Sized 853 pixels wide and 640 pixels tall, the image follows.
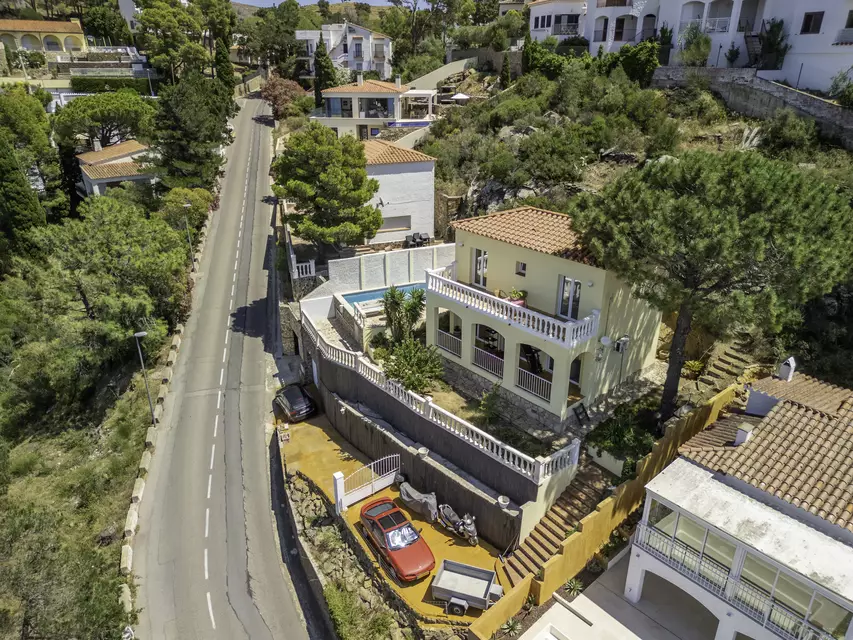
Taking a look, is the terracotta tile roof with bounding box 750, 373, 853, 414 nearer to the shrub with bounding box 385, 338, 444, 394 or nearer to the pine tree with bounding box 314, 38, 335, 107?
the shrub with bounding box 385, 338, 444, 394

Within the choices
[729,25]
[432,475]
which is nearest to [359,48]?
[729,25]

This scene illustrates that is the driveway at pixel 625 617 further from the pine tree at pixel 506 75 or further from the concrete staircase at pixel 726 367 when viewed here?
→ the pine tree at pixel 506 75

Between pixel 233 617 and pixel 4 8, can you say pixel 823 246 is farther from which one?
pixel 4 8

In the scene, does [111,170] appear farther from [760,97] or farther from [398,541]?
[760,97]

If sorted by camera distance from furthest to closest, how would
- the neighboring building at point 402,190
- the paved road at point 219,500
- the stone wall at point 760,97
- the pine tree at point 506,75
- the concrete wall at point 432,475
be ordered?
the pine tree at point 506,75, the neighboring building at point 402,190, the stone wall at point 760,97, the paved road at point 219,500, the concrete wall at point 432,475

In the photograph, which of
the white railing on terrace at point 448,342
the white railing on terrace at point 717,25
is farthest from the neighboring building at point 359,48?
the white railing on terrace at point 448,342
